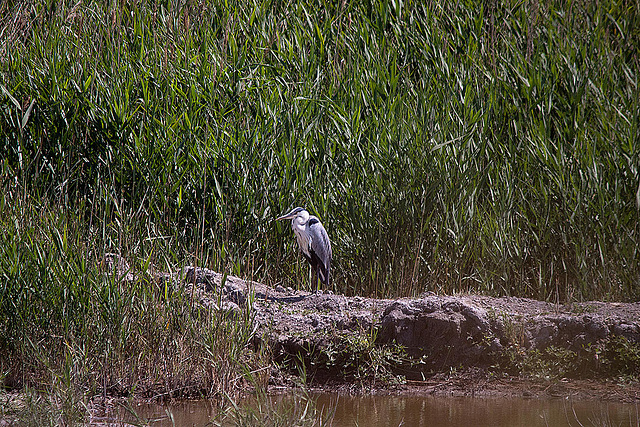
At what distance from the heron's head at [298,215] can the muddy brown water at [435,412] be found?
1.38 m

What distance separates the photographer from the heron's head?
5.05m

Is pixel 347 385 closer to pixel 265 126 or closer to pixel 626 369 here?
pixel 626 369

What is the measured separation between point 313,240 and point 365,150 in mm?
959

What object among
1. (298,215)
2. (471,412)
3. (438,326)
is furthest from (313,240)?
(471,412)

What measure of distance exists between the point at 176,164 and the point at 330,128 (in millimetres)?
1264

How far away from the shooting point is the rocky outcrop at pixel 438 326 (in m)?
4.36

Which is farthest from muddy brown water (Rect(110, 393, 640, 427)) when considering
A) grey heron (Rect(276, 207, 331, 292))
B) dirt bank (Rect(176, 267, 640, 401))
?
grey heron (Rect(276, 207, 331, 292))

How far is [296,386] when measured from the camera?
14.1 feet

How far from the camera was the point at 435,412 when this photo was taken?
151 inches

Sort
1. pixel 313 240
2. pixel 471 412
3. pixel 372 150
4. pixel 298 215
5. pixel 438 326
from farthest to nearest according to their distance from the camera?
pixel 372 150
pixel 298 215
pixel 313 240
pixel 438 326
pixel 471 412

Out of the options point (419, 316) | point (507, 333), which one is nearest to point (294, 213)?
point (419, 316)

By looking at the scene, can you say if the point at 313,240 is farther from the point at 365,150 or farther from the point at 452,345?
the point at 452,345

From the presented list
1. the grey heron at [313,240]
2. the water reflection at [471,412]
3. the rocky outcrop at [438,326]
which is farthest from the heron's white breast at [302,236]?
the water reflection at [471,412]

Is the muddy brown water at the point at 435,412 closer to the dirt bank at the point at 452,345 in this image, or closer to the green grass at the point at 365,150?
the dirt bank at the point at 452,345
